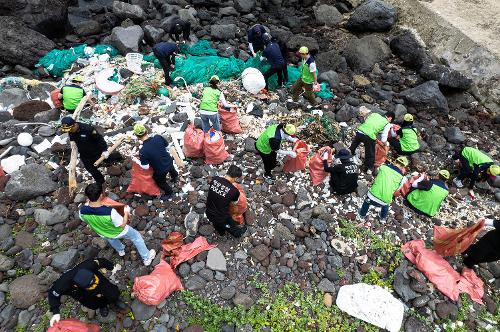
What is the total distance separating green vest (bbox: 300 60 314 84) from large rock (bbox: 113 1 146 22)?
6.57 m

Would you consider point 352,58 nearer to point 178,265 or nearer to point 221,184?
point 221,184

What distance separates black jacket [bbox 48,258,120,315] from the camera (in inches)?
173

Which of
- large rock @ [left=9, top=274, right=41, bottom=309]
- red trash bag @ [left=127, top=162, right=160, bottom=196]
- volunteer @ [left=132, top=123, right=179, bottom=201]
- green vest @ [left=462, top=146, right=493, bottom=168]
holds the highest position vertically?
green vest @ [left=462, top=146, right=493, bottom=168]

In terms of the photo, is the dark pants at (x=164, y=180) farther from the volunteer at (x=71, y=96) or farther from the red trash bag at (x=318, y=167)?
the volunteer at (x=71, y=96)

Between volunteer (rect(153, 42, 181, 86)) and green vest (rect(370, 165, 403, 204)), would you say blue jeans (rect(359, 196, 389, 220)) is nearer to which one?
green vest (rect(370, 165, 403, 204))

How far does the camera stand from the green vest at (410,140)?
7500 mm

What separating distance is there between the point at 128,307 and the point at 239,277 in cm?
178

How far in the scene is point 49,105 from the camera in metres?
8.46

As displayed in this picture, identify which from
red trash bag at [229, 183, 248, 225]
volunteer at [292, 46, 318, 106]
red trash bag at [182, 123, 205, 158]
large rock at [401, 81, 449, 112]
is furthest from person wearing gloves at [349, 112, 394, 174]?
red trash bag at [182, 123, 205, 158]

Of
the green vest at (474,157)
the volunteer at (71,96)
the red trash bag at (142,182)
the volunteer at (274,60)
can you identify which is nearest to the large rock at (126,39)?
the volunteer at (71,96)

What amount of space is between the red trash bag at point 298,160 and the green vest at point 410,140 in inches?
88.6

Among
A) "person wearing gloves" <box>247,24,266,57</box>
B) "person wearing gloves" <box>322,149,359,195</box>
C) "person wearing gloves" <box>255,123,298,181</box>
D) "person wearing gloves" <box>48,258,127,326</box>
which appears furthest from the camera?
"person wearing gloves" <box>247,24,266,57</box>

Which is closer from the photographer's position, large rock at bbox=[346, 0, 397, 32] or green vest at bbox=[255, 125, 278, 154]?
green vest at bbox=[255, 125, 278, 154]

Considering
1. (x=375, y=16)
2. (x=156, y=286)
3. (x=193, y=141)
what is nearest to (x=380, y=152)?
(x=193, y=141)
